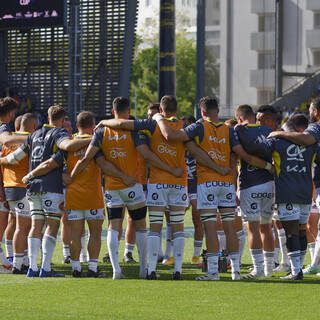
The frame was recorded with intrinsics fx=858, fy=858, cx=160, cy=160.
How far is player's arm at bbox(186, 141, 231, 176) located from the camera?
995 centimetres

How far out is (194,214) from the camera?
41.2ft

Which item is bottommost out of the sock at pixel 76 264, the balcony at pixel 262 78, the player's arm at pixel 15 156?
the sock at pixel 76 264

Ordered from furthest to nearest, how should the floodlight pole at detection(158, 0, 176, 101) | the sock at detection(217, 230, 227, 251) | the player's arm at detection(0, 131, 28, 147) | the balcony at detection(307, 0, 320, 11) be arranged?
the balcony at detection(307, 0, 320, 11), the floodlight pole at detection(158, 0, 176, 101), the sock at detection(217, 230, 227, 251), the player's arm at detection(0, 131, 28, 147)

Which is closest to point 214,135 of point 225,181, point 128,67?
point 225,181

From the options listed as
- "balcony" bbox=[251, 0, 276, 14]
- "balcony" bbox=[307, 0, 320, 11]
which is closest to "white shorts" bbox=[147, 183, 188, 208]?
"balcony" bbox=[251, 0, 276, 14]

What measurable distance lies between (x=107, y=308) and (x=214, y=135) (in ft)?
9.24

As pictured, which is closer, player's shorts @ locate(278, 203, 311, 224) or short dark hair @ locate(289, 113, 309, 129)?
player's shorts @ locate(278, 203, 311, 224)

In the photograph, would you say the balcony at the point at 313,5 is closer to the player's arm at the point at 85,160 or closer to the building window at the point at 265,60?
the building window at the point at 265,60

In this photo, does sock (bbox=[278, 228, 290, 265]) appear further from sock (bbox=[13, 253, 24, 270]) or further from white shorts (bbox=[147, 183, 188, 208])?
sock (bbox=[13, 253, 24, 270])

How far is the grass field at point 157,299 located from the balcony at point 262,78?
3690 cm

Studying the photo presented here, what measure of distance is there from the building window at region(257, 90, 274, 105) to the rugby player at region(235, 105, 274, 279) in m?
37.7

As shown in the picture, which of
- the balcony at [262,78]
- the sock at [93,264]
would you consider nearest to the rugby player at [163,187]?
the sock at [93,264]

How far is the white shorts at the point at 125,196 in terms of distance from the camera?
1018 centimetres

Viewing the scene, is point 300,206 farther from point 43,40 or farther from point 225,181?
point 43,40
